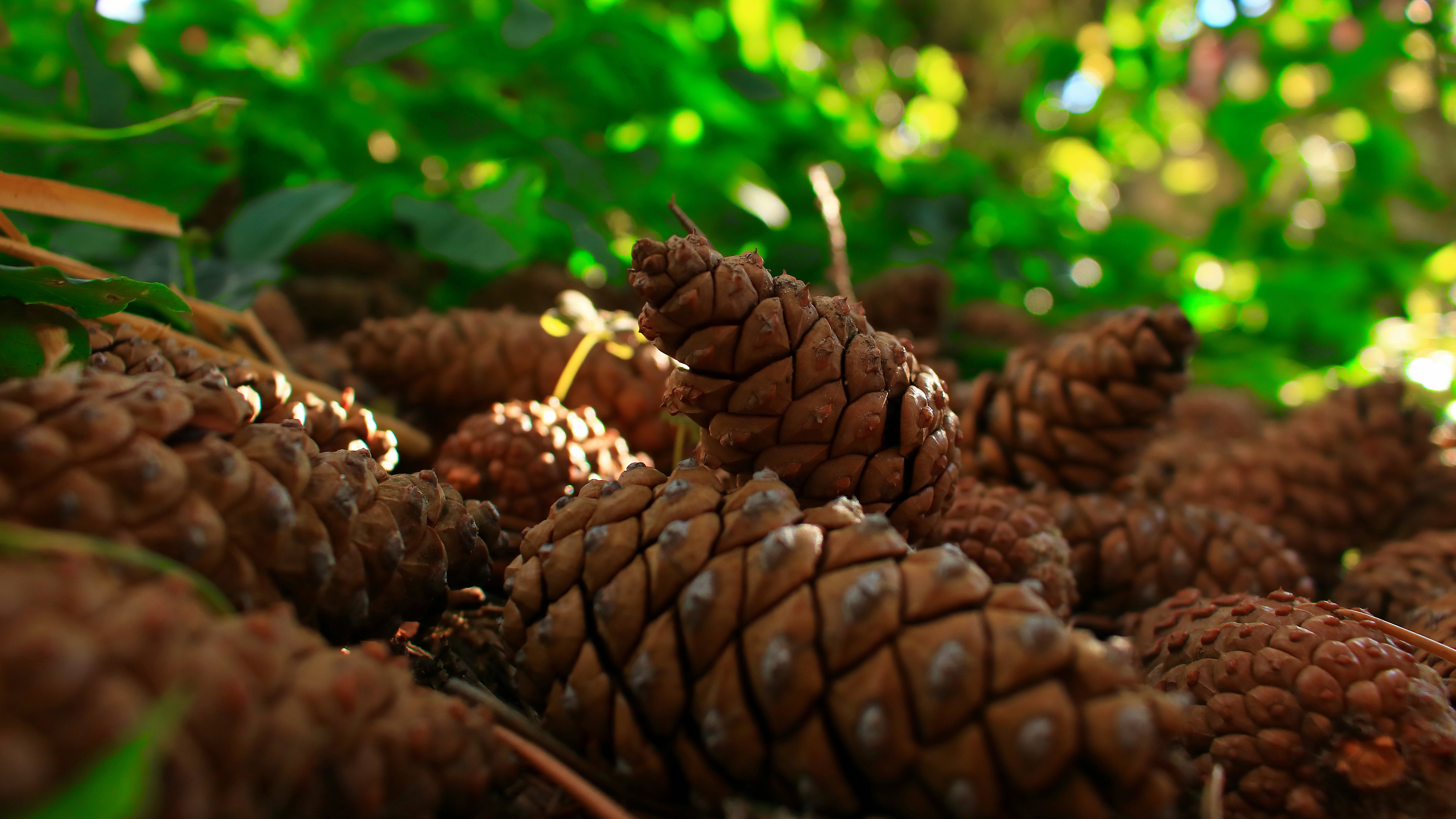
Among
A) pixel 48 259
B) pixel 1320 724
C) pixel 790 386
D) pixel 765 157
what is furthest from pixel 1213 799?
pixel 765 157

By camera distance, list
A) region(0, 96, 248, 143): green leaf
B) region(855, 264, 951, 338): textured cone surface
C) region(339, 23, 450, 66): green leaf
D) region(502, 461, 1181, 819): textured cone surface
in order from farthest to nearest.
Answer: region(855, 264, 951, 338): textured cone surface
region(339, 23, 450, 66): green leaf
region(0, 96, 248, 143): green leaf
region(502, 461, 1181, 819): textured cone surface

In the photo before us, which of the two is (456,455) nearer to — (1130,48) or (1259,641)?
(1259,641)

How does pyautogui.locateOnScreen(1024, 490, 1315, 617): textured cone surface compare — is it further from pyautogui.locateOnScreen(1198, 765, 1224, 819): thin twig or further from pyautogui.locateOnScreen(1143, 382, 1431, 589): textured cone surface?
pyautogui.locateOnScreen(1198, 765, 1224, 819): thin twig

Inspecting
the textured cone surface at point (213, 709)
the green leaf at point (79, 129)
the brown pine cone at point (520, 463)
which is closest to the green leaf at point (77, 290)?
the green leaf at point (79, 129)

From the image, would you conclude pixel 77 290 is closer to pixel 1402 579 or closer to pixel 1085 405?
pixel 1085 405

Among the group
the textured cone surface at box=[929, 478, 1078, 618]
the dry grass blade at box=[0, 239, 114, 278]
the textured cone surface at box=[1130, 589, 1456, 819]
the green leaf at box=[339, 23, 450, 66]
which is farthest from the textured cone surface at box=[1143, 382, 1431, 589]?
the green leaf at box=[339, 23, 450, 66]

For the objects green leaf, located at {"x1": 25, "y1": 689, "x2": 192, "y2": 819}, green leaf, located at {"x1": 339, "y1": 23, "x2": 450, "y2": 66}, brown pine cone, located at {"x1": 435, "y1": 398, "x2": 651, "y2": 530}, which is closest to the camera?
green leaf, located at {"x1": 25, "y1": 689, "x2": 192, "y2": 819}

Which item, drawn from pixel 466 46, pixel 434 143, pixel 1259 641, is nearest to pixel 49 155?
pixel 434 143
